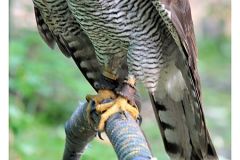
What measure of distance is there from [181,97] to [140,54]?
0.38 metres

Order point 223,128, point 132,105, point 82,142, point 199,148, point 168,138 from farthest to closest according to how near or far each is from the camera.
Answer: point 223,128 → point 168,138 → point 199,148 → point 132,105 → point 82,142

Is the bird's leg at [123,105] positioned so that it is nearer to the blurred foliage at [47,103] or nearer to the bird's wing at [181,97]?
the bird's wing at [181,97]

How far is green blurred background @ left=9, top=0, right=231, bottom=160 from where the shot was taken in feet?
11.9

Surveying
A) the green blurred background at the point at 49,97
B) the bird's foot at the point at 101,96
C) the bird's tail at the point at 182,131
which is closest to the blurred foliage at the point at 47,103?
the green blurred background at the point at 49,97

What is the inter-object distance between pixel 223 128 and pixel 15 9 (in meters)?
1.78

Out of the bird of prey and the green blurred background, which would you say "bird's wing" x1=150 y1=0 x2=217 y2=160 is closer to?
the bird of prey

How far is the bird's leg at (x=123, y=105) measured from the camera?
245cm

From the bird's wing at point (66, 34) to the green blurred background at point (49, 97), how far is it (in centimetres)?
37

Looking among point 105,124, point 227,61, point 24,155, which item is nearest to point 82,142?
point 105,124

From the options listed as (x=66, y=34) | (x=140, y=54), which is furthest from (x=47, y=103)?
(x=140, y=54)

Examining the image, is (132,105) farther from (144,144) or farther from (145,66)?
(144,144)

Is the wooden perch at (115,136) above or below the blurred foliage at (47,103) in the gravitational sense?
above

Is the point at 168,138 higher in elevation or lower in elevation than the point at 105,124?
lower

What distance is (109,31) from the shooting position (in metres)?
2.75
